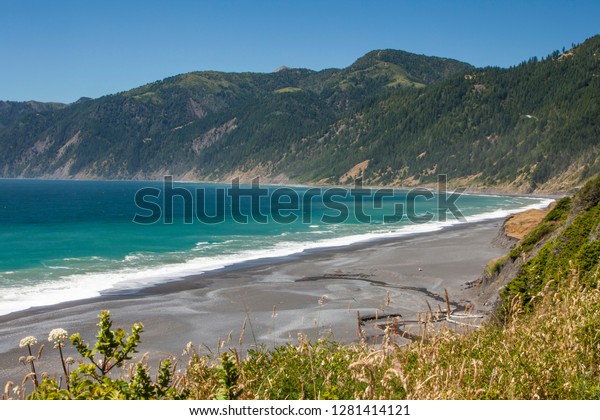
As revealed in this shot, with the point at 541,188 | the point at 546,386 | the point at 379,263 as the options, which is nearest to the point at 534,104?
the point at 541,188

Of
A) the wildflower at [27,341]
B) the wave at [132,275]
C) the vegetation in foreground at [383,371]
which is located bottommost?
the wave at [132,275]

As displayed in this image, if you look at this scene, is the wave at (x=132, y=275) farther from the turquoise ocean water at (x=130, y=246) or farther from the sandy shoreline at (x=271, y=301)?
the sandy shoreline at (x=271, y=301)

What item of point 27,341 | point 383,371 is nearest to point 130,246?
point 27,341

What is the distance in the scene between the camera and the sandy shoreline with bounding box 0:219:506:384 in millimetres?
17656

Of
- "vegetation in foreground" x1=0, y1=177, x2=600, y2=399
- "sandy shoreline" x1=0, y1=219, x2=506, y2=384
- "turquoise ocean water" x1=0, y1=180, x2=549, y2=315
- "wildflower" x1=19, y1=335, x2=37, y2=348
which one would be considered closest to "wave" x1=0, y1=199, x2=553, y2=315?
"turquoise ocean water" x1=0, y1=180, x2=549, y2=315

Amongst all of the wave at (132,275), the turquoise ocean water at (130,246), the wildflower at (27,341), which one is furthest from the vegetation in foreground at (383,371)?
the turquoise ocean water at (130,246)

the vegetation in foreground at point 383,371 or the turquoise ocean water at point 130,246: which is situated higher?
the vegetation in foreground at point 383,371

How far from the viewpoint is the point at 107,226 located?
200 feet

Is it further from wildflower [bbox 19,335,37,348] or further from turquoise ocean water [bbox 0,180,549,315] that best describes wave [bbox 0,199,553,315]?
wildflower [bbox 19,335,37,348]

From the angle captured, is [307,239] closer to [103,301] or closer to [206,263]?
[206,263]

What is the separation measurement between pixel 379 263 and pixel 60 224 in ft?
144

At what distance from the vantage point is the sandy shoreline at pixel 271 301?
17656 millimetres

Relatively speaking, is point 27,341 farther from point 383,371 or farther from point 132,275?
point 132,275

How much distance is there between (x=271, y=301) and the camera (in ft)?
77.0
